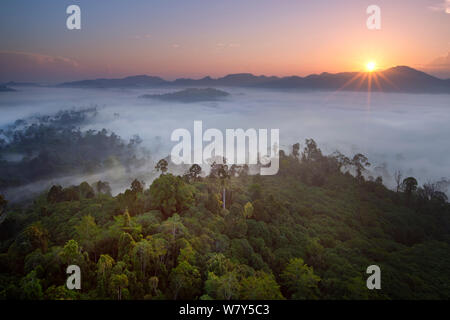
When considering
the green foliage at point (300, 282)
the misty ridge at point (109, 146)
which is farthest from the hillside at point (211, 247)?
the misty ridge at point (109, 146)

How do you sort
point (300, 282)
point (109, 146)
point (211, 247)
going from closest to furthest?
point (300, 282)
point (211, 247)
point (109, 146)

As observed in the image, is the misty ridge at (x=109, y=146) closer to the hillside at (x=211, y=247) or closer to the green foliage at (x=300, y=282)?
the hillside at (x=211, y=247)

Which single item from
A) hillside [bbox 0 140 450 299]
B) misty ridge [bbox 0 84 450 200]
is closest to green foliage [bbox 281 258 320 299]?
hillside [bbox 0 140 450 299]

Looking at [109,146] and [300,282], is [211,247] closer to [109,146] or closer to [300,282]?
[300,282]

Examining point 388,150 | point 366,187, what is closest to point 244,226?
point 366,187

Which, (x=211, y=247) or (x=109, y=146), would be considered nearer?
(x=211, y=247)

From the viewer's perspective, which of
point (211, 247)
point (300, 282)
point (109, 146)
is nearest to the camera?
point (300, 282)

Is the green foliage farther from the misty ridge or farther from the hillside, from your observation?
the misty ridge

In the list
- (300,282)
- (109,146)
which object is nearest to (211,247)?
(300,282)
